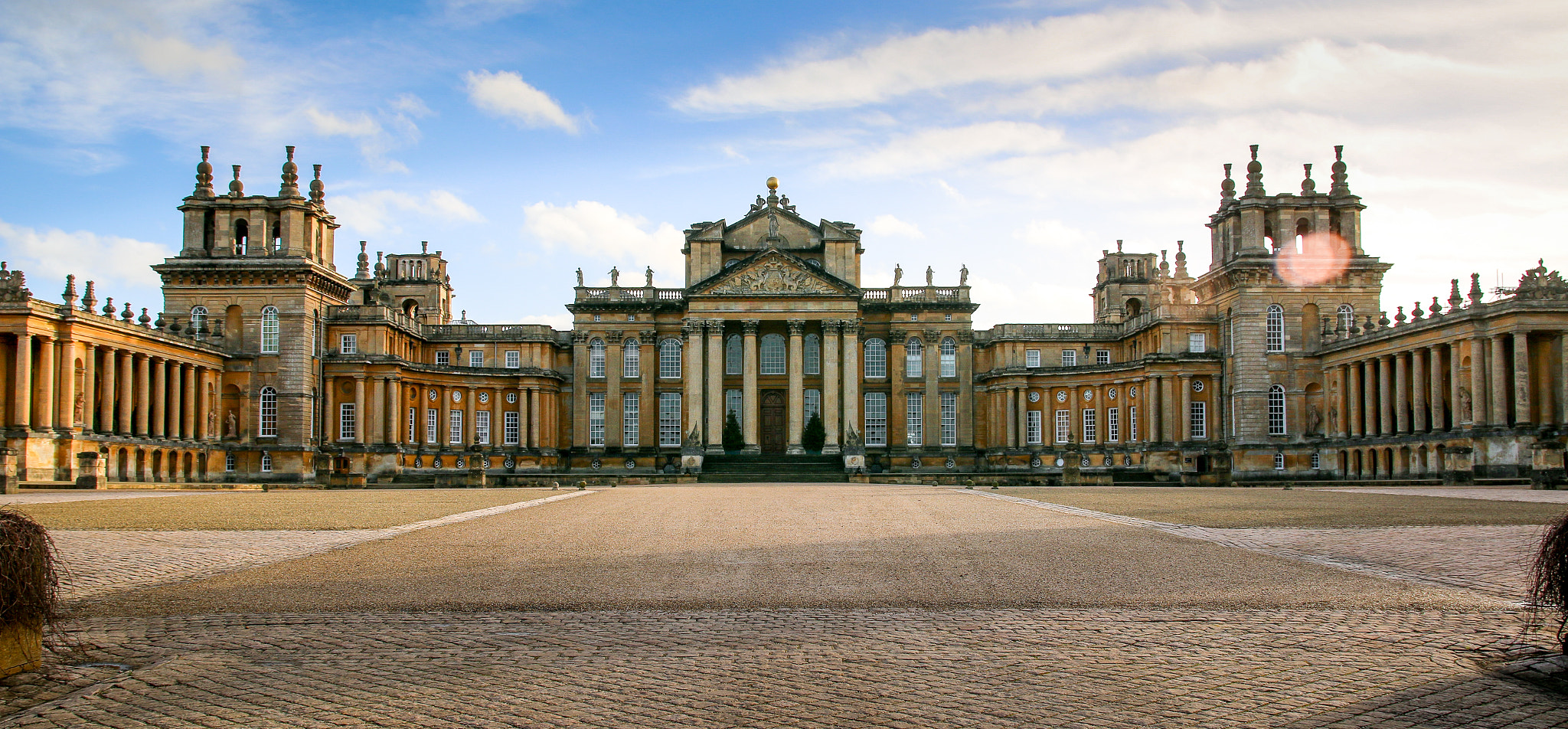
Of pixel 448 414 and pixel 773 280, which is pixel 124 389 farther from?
pixel 773 280

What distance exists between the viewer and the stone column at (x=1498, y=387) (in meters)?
45.5

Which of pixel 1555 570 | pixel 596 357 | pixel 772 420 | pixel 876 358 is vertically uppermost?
pixel 596 357

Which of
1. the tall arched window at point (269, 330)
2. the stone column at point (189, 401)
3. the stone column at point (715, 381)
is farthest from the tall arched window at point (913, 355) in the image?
the stone column at point (189, 401)

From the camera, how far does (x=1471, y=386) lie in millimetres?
47781

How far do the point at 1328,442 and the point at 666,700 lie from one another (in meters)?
58.6

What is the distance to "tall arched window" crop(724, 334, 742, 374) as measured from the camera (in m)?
70.8

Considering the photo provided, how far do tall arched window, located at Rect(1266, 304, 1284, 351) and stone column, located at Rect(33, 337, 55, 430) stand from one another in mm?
58390

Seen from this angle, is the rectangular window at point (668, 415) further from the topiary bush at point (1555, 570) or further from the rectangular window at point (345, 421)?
the topiary bush at point (1555, 570)

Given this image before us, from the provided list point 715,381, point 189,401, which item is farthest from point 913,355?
point 189,401

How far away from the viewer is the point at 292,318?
5931cm

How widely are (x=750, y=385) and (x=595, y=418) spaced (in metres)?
11.2

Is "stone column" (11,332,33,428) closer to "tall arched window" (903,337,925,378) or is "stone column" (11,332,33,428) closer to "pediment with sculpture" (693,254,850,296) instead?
"pediment with sculpture" (693,254,850,296)

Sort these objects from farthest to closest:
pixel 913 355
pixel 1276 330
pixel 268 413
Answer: pixel 913 355, pixel 1276 330, pixel 268 413

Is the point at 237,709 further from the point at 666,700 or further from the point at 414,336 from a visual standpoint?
the point at 414,336
